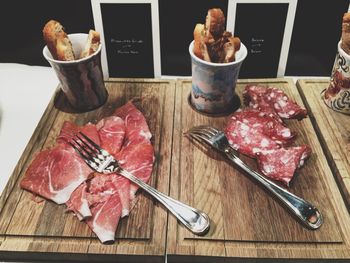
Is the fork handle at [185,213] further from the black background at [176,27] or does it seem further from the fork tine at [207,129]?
the black background at [176,27]

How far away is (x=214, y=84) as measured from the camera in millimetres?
916

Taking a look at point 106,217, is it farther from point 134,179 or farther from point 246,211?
point 246,211

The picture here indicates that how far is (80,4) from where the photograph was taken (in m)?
1.07

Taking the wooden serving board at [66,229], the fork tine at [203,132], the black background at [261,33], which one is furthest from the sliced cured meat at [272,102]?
the wooden serving board at [66,229]

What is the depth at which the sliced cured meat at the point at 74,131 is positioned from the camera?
0.89m

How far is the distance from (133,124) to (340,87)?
62 centimetres

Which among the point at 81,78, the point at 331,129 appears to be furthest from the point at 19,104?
the point at 331,129

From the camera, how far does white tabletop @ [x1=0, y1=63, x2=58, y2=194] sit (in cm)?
93

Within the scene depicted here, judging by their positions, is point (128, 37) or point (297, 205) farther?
point (128, 37)

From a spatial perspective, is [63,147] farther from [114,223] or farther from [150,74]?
[150,74]

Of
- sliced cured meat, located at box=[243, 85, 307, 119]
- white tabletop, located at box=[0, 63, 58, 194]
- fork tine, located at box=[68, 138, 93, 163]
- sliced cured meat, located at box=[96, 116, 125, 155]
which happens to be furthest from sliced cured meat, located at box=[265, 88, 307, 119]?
white tabletop, located at box=[0, 63, 58, 194]

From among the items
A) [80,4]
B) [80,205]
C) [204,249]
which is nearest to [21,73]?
[80,4]

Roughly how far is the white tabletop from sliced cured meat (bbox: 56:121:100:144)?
0.46 ft

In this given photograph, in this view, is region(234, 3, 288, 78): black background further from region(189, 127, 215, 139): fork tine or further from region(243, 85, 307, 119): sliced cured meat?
region(189, 127, 215, 139): fork tine
